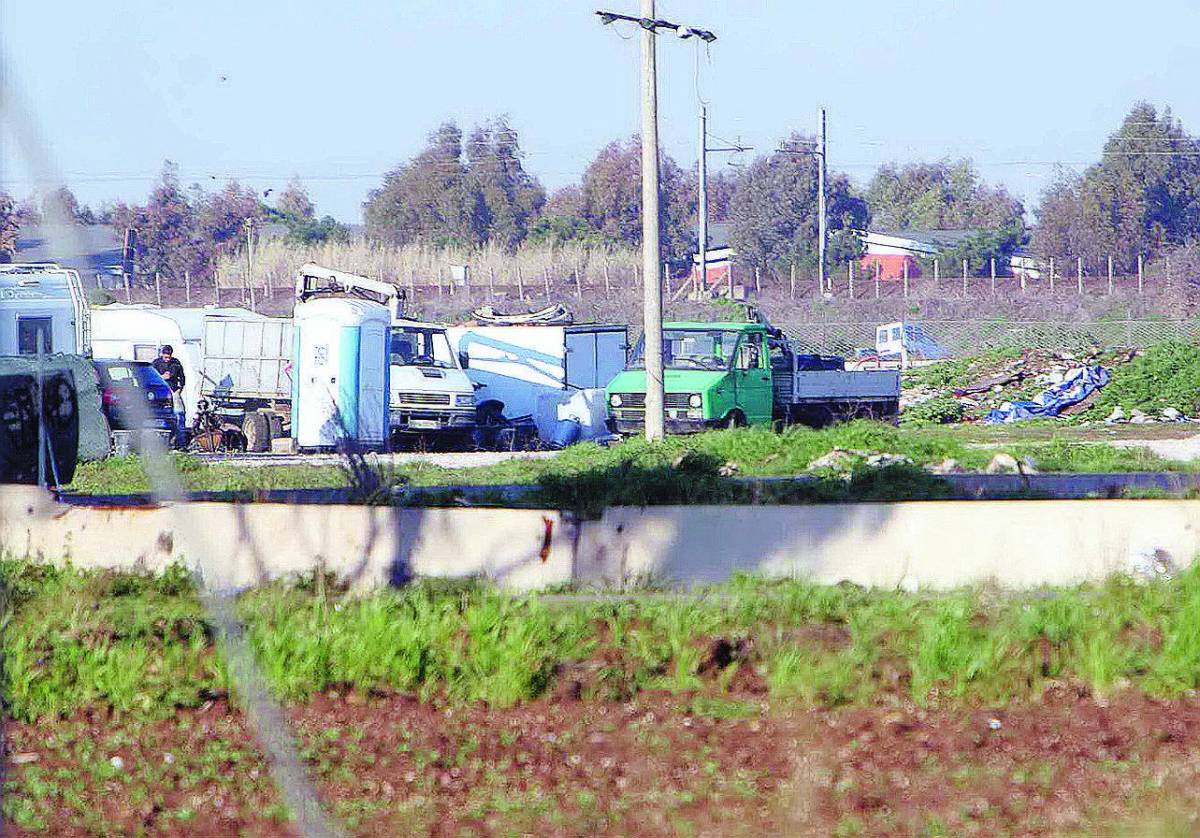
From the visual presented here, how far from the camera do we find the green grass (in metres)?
6.61

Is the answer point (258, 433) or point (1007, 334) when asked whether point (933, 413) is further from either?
point (1007, 334)

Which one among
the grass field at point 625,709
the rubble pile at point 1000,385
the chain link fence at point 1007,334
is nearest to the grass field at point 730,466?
the grass field at point 625,709

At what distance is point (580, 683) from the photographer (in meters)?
6.77

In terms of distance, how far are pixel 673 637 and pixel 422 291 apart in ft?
176

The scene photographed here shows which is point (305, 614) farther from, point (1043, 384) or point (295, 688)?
point (1043, 384)

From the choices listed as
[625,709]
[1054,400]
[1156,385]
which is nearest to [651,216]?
[1054,400]

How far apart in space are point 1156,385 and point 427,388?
647 inches

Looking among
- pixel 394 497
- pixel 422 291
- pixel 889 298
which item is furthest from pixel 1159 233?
pixel 394 497

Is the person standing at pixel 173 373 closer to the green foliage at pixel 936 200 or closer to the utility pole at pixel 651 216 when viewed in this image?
the utility pole at pixel 651 216

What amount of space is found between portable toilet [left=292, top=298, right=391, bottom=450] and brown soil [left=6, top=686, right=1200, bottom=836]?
60.9 feet

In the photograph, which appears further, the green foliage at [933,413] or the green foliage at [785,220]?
the green foliage at [785,220]

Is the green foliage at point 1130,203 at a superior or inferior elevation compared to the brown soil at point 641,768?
superior

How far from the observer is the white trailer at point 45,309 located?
26625mm

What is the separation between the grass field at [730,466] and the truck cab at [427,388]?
4645 millimetres
